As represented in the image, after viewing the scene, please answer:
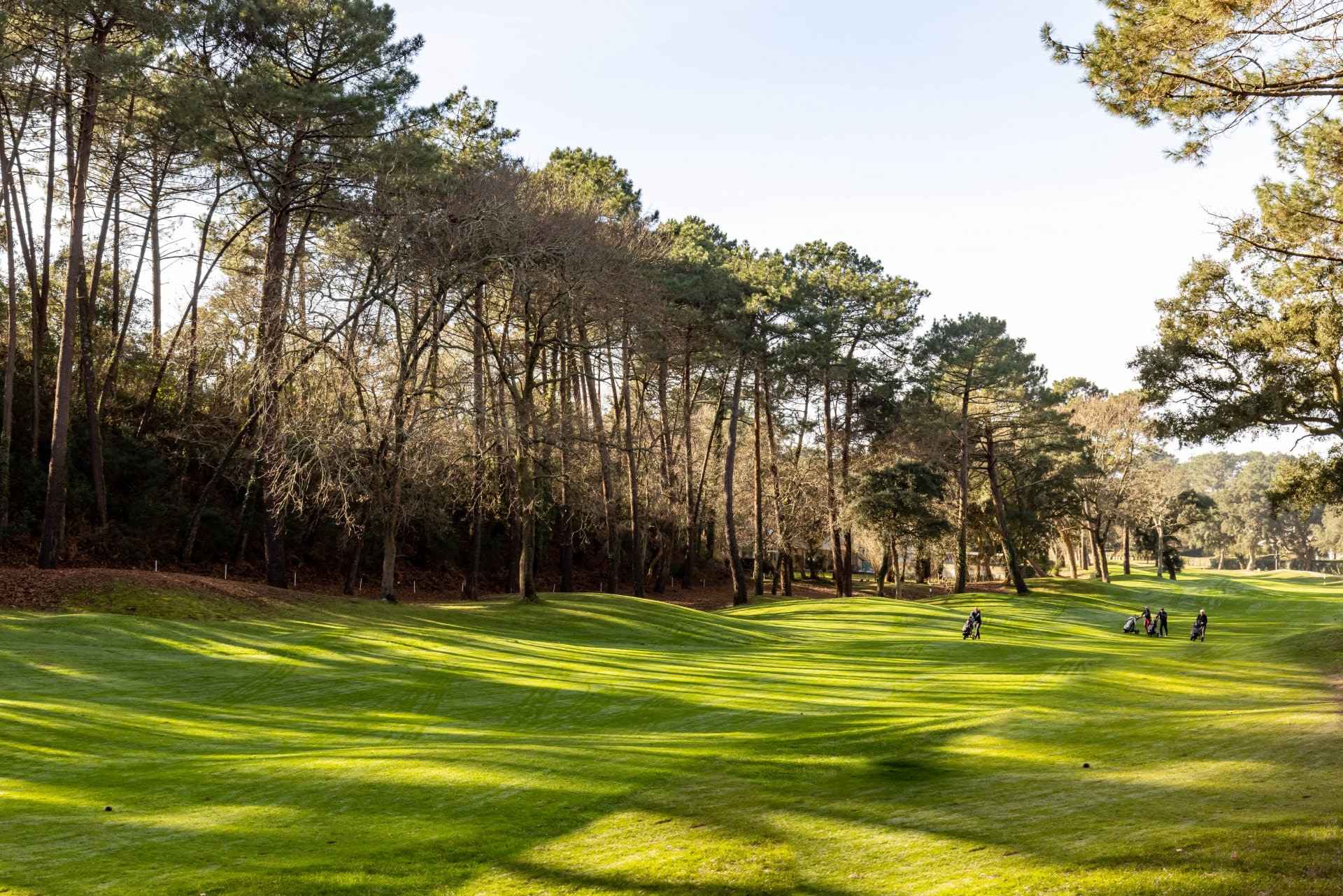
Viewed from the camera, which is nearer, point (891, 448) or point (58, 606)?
point (58, 606)

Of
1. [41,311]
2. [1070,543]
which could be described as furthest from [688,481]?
[1070,543]

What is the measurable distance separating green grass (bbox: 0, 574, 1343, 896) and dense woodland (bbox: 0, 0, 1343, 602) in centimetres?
746

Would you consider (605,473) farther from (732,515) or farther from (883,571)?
(883,571)

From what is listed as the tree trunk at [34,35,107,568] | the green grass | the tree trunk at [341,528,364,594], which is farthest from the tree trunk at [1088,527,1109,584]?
the tree trunk at [34,35,107,568]

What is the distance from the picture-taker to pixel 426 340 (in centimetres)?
2830

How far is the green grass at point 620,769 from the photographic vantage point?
721 cm

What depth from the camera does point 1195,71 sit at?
12180mm

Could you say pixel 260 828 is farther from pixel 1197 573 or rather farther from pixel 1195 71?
pixel 1197 573

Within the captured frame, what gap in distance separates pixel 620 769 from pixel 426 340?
20.1 meters

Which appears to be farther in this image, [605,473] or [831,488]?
[831,488]

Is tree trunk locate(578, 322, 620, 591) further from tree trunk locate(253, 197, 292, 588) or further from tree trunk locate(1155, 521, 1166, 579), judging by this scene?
tree trunk locate(1155, 521, 1166, 579)

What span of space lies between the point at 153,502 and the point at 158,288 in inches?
452

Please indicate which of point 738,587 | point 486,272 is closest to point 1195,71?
point 486,272

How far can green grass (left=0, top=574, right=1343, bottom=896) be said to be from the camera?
23.7 feet
